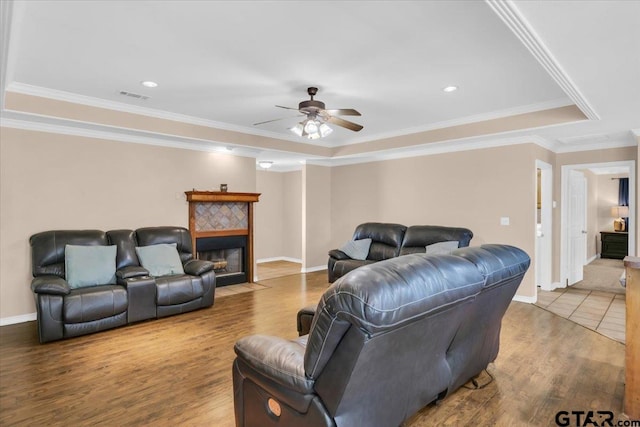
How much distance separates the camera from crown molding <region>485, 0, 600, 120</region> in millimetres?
1859

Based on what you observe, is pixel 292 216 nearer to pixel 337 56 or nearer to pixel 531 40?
pixel 337 56

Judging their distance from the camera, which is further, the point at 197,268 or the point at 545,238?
the point at 545,238

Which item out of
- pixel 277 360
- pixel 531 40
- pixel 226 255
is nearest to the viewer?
pixel 277 360

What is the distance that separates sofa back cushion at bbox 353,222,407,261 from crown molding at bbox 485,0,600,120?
3360 millimetres

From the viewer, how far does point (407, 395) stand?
1.92 meters

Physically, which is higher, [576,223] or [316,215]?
[316,215]

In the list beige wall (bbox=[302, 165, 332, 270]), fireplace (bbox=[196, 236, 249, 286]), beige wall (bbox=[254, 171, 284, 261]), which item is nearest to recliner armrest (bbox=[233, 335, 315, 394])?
fireplace (bbox=[196, 236, 249, 286])

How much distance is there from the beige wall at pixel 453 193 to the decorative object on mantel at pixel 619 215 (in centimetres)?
604

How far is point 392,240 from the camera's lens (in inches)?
243

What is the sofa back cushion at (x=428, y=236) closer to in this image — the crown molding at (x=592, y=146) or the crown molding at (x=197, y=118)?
the crown molding at (x=197, y=118)

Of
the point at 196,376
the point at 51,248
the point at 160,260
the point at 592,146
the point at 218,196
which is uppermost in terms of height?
the point at 592,146

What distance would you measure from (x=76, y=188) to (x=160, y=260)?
4.75 feet

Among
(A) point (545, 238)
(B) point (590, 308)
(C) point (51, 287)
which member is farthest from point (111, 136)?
(B) point (590, 308)

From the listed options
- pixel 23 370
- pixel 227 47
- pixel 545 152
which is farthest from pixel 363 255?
pixel 23 370
